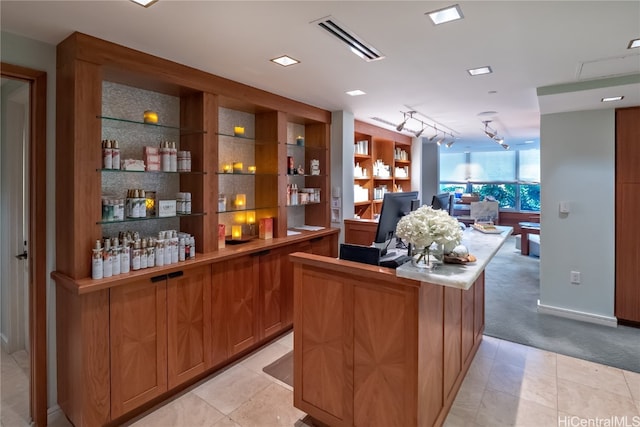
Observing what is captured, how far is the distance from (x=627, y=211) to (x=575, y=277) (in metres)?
0.87

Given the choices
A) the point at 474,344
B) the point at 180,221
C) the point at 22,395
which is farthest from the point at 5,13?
the point at 474,344

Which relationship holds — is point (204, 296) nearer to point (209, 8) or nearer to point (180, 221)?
point (180, 221)

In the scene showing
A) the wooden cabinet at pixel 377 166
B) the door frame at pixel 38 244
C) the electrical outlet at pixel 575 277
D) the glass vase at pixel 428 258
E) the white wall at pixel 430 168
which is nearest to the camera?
the glass vase at pixel 428 258

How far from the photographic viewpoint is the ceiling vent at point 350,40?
194 cm

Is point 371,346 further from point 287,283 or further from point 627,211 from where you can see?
point 627,211

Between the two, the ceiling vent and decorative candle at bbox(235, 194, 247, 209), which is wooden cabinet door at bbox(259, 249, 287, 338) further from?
the ceiling vent

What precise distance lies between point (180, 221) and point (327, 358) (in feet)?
5.74

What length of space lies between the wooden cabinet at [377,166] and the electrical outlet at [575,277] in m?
2.72

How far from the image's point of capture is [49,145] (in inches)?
86.0

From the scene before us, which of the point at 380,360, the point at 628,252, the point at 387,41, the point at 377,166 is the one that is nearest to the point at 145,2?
the point at 387,41

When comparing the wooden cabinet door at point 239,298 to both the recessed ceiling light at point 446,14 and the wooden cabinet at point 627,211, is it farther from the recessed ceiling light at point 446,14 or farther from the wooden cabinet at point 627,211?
the wooden cabinet at point 627,211

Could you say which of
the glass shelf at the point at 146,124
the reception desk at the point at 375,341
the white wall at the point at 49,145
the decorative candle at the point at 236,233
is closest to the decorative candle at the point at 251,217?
the decorative candle at the point at 236,233

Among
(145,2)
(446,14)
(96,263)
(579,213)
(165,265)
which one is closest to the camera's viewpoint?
(145,2)

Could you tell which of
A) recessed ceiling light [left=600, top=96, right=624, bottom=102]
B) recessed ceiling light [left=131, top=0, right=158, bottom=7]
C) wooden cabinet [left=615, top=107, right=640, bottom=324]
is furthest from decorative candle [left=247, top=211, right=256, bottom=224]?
wooden cabinet [left=615, top=107, right=640, bottom=324]
